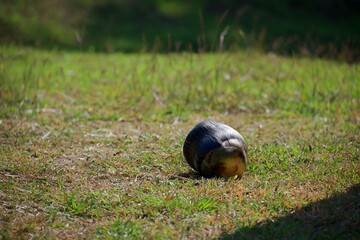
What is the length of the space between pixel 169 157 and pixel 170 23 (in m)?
8.35

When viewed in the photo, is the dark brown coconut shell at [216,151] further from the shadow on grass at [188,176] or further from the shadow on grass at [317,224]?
the shadow on grass at [317,224]

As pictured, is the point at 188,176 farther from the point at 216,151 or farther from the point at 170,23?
the point at 170,23

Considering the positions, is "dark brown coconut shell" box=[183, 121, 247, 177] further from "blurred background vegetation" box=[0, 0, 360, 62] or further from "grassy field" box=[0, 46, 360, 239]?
"blurred background vegetation" box=[0, 0, 360, 62]

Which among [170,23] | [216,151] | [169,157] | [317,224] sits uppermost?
[216,151]

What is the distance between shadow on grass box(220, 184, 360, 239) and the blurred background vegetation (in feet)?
21.6

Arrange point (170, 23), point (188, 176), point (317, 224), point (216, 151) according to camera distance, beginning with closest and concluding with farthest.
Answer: point (317, 224) → point (216, 151) → point (188, 176) → point (170, 23)

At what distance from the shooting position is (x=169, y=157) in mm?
5289

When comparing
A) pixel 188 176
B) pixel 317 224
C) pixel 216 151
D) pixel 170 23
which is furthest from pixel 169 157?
pixel 170 23

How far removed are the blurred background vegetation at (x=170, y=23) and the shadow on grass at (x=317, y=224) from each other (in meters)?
Result: 6.60

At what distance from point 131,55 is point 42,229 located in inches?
302

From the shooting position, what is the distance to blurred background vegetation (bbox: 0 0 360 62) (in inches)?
463

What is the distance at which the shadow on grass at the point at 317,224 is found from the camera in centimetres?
369

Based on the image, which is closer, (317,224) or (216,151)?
(317,224)

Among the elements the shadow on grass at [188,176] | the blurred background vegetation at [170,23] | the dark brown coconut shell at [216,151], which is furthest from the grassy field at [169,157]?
the blurred background vegetation at [170,23]
